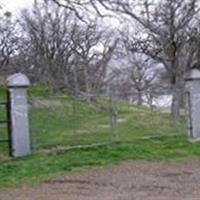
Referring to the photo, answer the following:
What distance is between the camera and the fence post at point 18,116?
46.2 feet

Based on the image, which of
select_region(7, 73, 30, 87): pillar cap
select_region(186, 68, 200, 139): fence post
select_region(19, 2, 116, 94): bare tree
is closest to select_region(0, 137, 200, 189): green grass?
select_region(186, 68, 200, 139): fence post

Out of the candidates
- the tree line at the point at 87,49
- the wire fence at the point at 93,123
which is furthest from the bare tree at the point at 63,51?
the wire fence at the point at 93,123

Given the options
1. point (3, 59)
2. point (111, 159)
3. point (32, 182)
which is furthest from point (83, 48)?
point (32, 182)

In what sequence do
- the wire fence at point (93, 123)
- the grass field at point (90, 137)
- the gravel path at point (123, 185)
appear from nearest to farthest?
the gravel path at point (123, 185), the grass field at point (90, 137), the wire fence at point (93, 123)

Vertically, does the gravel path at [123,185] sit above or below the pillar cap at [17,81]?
below

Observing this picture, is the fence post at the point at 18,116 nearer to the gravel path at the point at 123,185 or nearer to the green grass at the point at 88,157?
the green grass at the point at 88,157

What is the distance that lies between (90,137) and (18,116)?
2.51 meters

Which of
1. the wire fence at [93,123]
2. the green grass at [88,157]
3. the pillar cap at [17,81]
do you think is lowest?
the green grass at [88,157]

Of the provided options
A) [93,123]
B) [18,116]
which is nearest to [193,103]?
[93,123]

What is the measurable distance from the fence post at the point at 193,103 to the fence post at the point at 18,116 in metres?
4.83

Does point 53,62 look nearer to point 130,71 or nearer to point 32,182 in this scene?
point 130,71

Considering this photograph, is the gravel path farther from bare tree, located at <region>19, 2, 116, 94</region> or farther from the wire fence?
bare tree, located at <region>19, 2, 116, 94</region>

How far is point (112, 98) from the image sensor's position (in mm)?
16375

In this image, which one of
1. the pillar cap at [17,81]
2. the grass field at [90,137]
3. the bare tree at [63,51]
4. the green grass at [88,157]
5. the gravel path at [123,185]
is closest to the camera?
the gravel path at [123,185]
